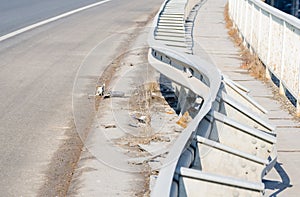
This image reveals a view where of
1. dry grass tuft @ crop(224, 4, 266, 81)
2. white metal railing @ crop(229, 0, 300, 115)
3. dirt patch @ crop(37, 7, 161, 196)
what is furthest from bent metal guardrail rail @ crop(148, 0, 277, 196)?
dry grass tuft @ crop(224, 4, 266, 81)

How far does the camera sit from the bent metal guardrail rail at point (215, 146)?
4578 millimetres

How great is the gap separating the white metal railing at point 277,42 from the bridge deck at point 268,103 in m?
0.36

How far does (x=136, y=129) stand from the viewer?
30.5 feet

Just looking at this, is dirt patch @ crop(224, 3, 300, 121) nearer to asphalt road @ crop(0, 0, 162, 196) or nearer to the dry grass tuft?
the dry grass tuft

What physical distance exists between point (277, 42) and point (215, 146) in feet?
23.4

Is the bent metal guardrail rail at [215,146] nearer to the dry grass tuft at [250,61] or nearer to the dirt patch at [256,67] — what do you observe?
the dirt patch at [256,67]

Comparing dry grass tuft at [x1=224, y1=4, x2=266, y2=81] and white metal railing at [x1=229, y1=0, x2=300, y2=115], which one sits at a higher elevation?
white metal railing at [x1=229, y1=0, x2=300, y2=115]

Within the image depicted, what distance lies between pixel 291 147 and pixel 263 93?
12.2ft

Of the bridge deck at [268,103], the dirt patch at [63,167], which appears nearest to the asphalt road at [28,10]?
the bridge deck at [268,103]

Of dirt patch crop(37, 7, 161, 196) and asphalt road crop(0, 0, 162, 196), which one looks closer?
dirt patch crop(37, 7, 161, 196)

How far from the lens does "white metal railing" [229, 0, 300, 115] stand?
1030 cm

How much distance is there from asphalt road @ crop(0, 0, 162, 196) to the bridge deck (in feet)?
7.49

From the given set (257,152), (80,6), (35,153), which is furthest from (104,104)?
(80,6)

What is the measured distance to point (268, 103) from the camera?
11.2 m
